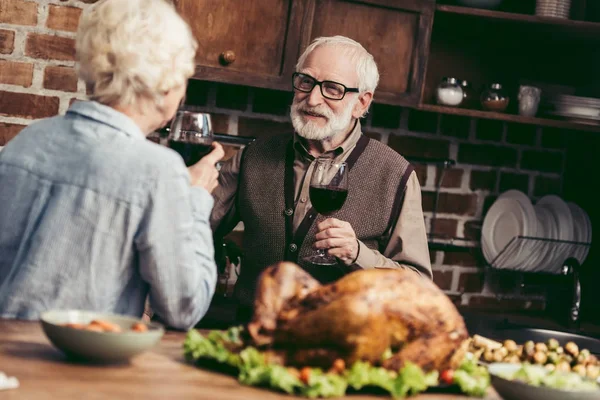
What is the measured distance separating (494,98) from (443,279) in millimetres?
721

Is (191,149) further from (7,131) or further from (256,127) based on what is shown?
(256,127)

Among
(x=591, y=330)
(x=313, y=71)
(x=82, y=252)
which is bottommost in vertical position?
(x=591, y=330)

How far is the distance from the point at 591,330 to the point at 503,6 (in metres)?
1.23

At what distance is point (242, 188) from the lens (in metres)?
2.71

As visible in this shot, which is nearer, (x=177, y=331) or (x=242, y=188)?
(x=177, y=331)

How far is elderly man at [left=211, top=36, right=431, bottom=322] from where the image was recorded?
8.55ft

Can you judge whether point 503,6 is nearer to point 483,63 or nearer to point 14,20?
point 483,63

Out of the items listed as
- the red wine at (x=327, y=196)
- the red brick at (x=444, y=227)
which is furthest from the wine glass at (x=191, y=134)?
the red brick at (x=444, y=227)

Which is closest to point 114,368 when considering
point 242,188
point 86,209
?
point 86,209

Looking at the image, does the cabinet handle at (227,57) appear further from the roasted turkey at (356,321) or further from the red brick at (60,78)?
the roasted turkey at (356,321)

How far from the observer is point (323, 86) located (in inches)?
104

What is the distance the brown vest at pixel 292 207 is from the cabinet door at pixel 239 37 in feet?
1.03

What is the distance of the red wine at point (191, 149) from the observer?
1.86m

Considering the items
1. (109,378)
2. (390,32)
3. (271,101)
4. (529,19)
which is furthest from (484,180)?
(109,378)
